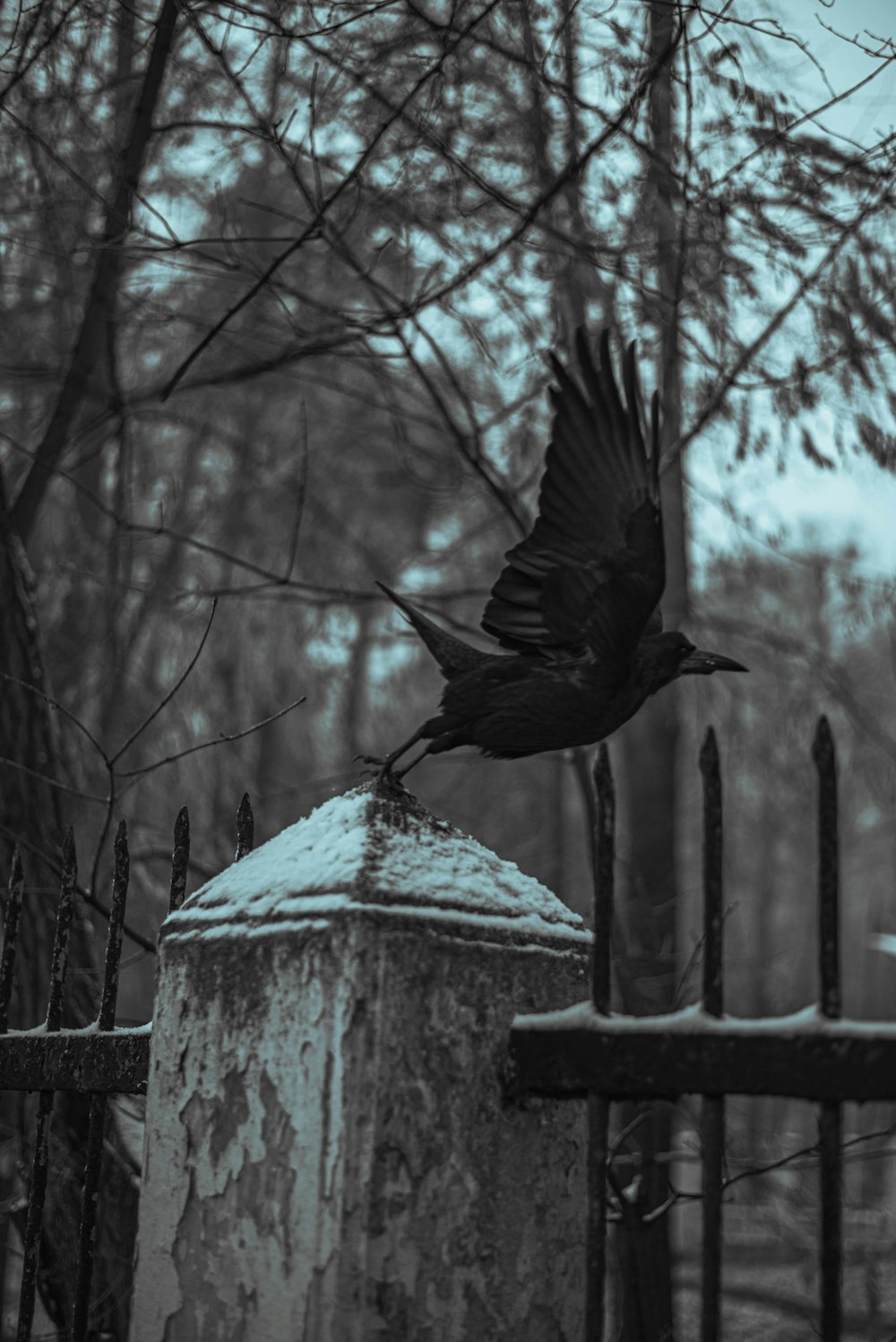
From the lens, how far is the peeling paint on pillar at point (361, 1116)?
1526mm

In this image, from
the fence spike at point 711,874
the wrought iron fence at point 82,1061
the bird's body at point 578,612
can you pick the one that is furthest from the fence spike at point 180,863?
the fence spike at point 711,874

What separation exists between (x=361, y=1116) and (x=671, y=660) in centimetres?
141

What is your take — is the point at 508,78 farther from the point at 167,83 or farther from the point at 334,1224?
the point at 334,1224

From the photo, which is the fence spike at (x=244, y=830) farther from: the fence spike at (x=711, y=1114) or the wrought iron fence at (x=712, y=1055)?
the fence spike at (x=711, y=1114)

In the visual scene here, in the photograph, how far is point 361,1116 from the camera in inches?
60.1

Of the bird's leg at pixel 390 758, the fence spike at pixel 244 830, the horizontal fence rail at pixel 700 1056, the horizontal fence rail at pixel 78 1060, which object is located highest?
the bird's leg at pixel 390 758

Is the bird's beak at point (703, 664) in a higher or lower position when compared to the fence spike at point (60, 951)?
higher

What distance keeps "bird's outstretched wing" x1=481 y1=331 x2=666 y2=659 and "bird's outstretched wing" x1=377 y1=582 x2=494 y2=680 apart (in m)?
0.09

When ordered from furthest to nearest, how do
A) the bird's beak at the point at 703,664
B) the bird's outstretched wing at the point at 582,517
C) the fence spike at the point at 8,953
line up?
the bird's beak at the point at 703,664, the bird's outstretched wing at the point at 582,517, the fence spike at the point at 8,953

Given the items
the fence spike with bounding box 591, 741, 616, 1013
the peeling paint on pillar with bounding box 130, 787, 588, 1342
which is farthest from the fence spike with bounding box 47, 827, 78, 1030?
the fence spike with bounding box 591, 741, 616, 1013

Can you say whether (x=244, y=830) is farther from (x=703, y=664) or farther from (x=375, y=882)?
(x=703, y=664)

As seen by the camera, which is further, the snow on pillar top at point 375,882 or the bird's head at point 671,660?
the bird's head at point 671,660

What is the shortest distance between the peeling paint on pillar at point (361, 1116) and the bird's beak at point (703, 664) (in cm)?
105

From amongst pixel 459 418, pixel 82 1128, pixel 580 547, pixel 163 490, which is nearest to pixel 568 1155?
pixel 580 547
